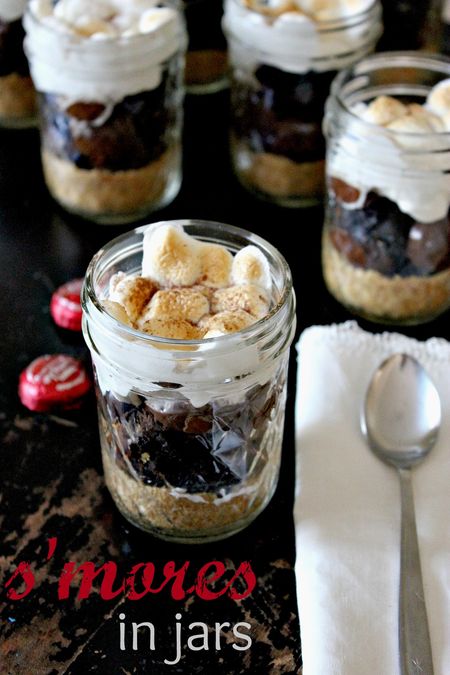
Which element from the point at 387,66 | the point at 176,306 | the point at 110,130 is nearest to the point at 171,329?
the point at 176,306

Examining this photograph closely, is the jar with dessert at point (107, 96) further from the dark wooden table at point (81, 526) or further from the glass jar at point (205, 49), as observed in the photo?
the glass jar at point (205, 49)

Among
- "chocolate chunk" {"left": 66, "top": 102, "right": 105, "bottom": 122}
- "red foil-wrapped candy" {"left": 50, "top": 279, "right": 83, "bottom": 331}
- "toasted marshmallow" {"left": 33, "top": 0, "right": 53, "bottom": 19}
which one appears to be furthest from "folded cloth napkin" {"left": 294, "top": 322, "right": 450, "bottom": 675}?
"toasted marshmallow" {"left": 33, "top": 0, "right": 53, "bottom": 19}

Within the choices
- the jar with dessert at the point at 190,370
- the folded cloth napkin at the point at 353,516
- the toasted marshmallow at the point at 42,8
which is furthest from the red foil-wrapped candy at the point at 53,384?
the toasted marshmallow at the point at 42,8

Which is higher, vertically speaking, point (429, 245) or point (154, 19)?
point (154, 19)

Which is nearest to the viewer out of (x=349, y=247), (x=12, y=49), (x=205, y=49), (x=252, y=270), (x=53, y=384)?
(x=252, y=270)

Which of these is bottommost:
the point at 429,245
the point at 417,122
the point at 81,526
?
the point at 81,526

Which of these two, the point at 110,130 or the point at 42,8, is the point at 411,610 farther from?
the point at 42,8

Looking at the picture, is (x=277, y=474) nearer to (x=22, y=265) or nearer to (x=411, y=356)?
(x=411, y=356)
